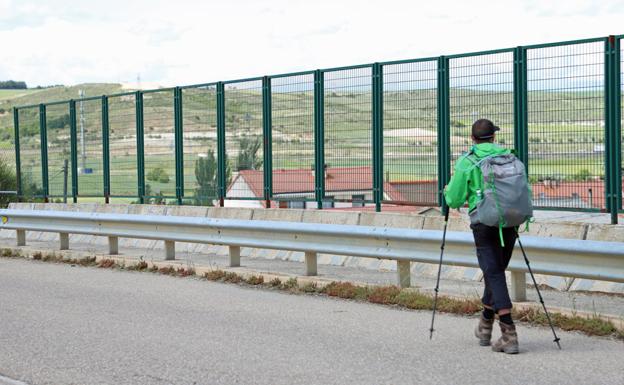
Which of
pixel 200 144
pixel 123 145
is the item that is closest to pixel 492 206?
pixel 200 144

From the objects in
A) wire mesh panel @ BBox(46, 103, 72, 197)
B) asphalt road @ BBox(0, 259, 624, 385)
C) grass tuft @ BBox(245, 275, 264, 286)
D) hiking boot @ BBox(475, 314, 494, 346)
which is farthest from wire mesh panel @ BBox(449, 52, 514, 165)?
wire mesh panel @ BBox(46, 103, 72, 197)

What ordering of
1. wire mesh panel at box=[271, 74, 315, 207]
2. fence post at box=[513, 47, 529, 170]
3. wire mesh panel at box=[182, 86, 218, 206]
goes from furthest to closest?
wire mesh panel at box=[182, 86, 218, 206] < wire mesh panel at box=[271, 74, 315, 207] < fence post at box=[513, 47, 529, 170]

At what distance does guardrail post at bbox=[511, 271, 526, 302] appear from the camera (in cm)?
928

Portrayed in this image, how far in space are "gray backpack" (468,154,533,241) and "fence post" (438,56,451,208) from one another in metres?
4.99

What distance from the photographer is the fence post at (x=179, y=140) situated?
17062mm

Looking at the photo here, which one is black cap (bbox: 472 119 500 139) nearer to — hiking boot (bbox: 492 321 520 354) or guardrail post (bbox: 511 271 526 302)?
hiking boot (bbox: 492 321 520 354)

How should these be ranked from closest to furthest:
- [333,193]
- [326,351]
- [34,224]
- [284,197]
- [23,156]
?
[326,351]
[333,193]
[284,197]
[34,224]
[23,156]

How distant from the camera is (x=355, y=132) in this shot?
44.5 feet

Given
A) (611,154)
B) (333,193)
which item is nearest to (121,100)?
(333,193)

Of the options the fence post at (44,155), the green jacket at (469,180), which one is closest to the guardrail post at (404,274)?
the green jacket at (469,180)

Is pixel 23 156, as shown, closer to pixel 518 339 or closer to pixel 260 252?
pixel 260 252

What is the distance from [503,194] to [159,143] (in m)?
11.3

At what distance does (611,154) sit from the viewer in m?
10.5

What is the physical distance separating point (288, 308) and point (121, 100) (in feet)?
32.2
